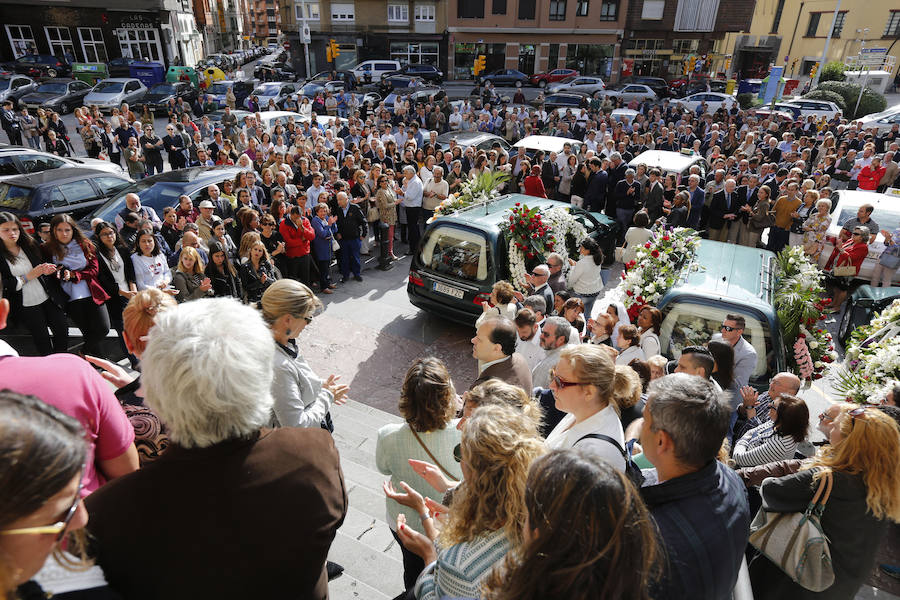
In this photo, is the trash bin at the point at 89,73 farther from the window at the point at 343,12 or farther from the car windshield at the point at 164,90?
the window at the point at 343,12

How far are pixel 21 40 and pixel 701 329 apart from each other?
43710 millimetres

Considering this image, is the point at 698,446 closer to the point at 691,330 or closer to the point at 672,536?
the point at 672,536

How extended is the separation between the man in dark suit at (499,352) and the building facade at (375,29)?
4393cm

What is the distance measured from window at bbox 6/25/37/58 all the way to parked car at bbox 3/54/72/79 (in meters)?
2.35

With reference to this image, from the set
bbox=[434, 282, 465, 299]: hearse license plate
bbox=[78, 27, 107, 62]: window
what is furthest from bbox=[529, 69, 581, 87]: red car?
bbox=[434, 282, 465, 299]: hearse license plate

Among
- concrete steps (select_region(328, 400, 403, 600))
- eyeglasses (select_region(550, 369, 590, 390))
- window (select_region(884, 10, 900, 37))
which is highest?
window (select_region(884, 10, 900, 37))

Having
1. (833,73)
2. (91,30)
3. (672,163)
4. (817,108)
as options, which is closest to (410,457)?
(672,163)

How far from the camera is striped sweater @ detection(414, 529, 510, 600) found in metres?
1.79

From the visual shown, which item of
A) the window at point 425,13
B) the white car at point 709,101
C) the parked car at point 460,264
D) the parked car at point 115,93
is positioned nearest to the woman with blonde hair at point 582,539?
the parked car at point 460,264

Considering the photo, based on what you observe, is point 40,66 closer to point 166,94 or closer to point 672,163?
point 166,94

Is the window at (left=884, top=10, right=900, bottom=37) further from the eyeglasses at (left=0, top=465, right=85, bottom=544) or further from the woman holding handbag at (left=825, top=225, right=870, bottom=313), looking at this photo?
the eyeglasses at (left=0, top=465, right=85, bottom=544)

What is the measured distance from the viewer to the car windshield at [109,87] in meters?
23.3

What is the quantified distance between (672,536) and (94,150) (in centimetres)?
1740

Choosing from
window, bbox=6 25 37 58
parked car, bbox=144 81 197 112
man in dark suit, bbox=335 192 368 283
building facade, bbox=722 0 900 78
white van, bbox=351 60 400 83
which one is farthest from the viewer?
building facade, bbox=722 0 900 78
